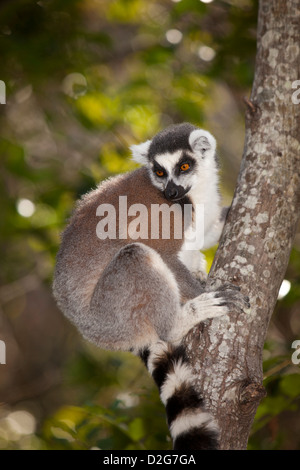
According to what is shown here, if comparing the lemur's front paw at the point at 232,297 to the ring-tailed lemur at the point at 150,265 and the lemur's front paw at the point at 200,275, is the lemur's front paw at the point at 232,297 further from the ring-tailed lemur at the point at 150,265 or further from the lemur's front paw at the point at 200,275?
the lemur's front paw at the point at 200,275

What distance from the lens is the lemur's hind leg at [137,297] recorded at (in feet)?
11.7

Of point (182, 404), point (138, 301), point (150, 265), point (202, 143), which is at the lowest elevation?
point (182, 404)

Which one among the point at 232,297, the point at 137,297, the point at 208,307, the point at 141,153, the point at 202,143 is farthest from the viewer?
the point at 141,153

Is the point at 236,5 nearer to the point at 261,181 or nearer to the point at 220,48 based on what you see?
the point at 220,48

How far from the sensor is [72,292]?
392 cm

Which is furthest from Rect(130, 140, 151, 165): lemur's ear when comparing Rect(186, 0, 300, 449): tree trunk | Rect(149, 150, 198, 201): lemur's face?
Rect(186, 0, 300, 449): tree trunk

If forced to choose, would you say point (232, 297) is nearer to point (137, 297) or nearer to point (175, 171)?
point (137, 297)

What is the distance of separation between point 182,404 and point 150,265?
112cm

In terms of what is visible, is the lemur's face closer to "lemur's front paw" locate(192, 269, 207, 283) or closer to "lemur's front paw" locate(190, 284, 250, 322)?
"lemur's front paw" locate(192, 269, 207, 283)

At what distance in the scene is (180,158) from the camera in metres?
4.28

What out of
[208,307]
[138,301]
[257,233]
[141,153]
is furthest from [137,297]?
[141,153]

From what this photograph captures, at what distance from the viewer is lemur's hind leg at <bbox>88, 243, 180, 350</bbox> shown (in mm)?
3568
